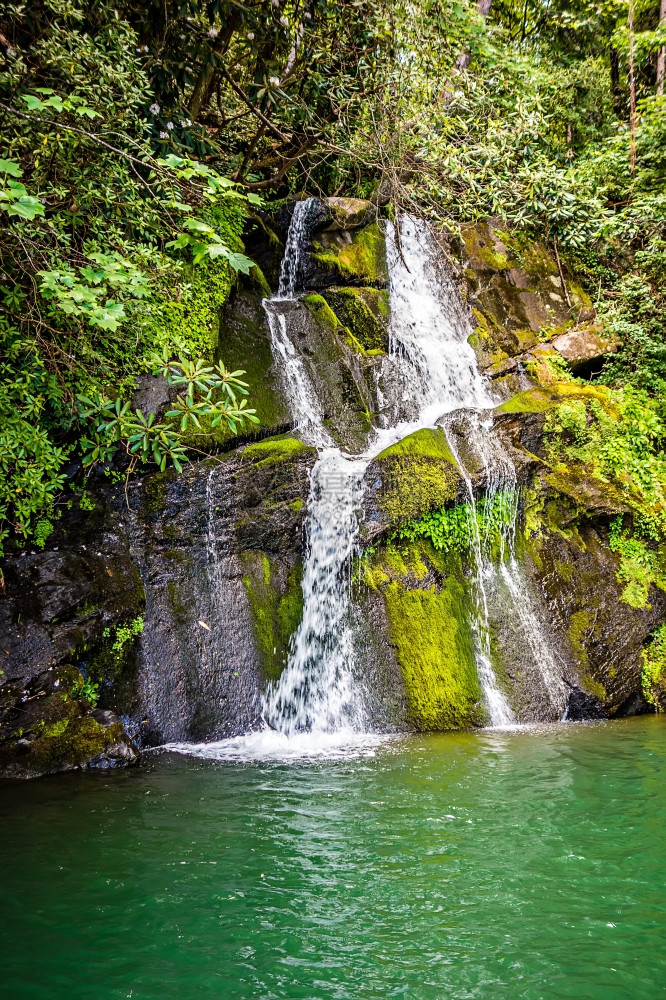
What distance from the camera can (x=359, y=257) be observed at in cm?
1140

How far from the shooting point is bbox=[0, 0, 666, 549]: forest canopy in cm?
481

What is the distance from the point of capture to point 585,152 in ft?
44.6

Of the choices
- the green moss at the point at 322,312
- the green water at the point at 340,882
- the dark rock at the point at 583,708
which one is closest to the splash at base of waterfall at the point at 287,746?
the green water at the point at 340,882

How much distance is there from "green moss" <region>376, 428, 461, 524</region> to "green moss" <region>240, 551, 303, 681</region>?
1.47 meters

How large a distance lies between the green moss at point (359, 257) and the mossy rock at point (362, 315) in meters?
0.39

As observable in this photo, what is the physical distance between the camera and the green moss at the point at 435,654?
713 cm

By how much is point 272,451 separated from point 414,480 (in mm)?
1821

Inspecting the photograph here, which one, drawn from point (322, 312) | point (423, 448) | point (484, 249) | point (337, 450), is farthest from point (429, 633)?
point (484, 249)

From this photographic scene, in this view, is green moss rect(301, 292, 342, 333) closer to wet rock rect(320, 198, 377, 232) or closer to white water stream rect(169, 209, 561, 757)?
white water stream rect(169, 209, 561, 757)

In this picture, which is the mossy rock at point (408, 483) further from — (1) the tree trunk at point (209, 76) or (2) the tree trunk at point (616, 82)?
(2) the tree trunk at point (616, 82)

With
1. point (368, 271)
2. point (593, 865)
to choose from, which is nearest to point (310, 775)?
point (593, 865)

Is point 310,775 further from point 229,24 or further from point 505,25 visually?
point 505,25

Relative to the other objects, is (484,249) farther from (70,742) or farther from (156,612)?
(70,742)

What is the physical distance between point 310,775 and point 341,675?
1.81 meters
